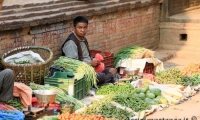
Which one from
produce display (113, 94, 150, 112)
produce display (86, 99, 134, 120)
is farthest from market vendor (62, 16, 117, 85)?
produce display (86, 99, 134, 120)

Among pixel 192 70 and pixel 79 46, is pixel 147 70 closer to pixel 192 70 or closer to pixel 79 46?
pixel 192 70

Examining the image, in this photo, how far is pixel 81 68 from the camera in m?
9.69

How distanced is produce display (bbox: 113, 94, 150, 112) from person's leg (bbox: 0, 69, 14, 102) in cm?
182

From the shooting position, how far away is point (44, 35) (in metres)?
10.5

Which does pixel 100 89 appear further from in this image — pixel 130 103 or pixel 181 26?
pixel 181 26

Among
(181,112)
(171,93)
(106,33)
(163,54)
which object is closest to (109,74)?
(171,93)

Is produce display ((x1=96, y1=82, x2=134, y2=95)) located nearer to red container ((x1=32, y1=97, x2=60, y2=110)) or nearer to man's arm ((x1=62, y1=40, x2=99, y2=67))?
man's arm ((x1=62, y1=40, x2=99, y2=67))

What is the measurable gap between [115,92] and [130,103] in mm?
810

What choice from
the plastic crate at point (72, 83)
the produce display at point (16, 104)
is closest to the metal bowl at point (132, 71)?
the plastic crate at point (72, 83)

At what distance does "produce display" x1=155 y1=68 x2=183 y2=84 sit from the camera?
10742 mm

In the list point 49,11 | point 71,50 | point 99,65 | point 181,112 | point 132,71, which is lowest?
point 181,112

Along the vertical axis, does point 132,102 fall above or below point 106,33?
below

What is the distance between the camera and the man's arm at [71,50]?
399 inches

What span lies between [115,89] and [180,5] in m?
7.71
